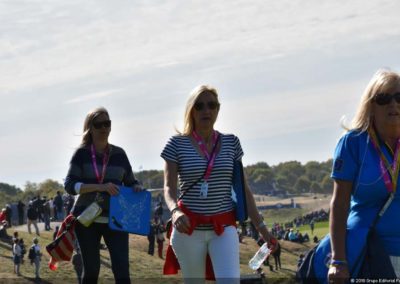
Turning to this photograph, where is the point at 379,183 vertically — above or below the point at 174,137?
below

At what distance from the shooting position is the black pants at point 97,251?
893 centimetres

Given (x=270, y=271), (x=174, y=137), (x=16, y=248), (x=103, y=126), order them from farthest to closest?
(x=270, y=271), (x=16, y=248), (x=103, y=126), (x=174, y=137)

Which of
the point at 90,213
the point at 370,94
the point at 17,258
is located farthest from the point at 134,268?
the point at 370,94

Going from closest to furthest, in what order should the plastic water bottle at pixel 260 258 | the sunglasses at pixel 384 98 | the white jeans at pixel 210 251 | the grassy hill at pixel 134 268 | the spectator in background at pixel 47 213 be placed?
the sunglasses at pixel 384 98, the white jeans at pixel 210 251, the plastic water bottle at pixel 260 258, the grassy hill at pixel 134 268, the spectator in background at pixel 47 213

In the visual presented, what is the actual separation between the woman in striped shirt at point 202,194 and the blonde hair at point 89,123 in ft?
4.77

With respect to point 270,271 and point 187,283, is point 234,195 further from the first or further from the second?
point 270,271

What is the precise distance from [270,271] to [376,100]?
4375 cm

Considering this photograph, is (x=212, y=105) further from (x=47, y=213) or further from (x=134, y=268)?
(x=47, y=213)

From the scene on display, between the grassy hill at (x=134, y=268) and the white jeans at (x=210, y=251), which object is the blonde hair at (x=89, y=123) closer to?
the white jeans at (x=210, y=251)

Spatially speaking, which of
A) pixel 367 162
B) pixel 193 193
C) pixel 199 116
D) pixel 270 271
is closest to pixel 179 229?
pixel 193 193

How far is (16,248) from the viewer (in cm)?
3334

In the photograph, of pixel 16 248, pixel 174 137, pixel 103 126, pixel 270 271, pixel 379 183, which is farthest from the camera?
pixel 270 271

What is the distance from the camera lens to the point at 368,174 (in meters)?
5.65

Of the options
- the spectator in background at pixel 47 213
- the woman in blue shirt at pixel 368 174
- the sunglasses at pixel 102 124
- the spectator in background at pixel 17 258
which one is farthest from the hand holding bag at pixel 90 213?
the spectator in background at pixel 47 213
